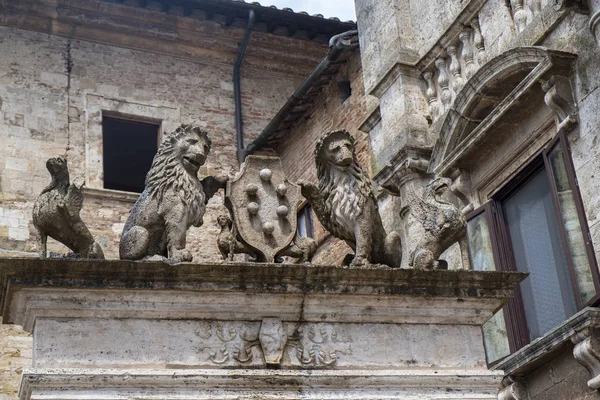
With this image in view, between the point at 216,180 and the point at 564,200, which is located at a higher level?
the point at 564,200

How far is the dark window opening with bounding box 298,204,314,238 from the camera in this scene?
16031mm

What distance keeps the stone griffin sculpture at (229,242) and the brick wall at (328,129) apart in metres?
7.02

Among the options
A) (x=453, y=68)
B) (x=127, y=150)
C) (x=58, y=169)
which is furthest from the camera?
(x=127, y=150)

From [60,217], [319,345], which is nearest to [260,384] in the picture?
[319,345]

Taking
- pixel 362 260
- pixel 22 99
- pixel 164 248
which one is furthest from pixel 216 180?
pixel 22 99

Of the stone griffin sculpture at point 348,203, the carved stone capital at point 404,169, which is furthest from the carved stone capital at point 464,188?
the stone griffin sculpture at point 348,203

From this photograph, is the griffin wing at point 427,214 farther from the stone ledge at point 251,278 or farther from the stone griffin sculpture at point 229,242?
the stone griffin sculpture at point 229,242

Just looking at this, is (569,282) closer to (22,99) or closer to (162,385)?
(162,385)

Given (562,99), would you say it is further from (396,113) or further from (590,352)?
(396,113)

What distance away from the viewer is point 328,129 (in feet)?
52.2

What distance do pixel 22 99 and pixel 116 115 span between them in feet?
4.86

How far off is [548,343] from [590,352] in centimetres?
56

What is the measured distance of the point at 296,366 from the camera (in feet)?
22.6

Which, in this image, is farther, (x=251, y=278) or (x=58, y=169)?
(x=58, y=169)
